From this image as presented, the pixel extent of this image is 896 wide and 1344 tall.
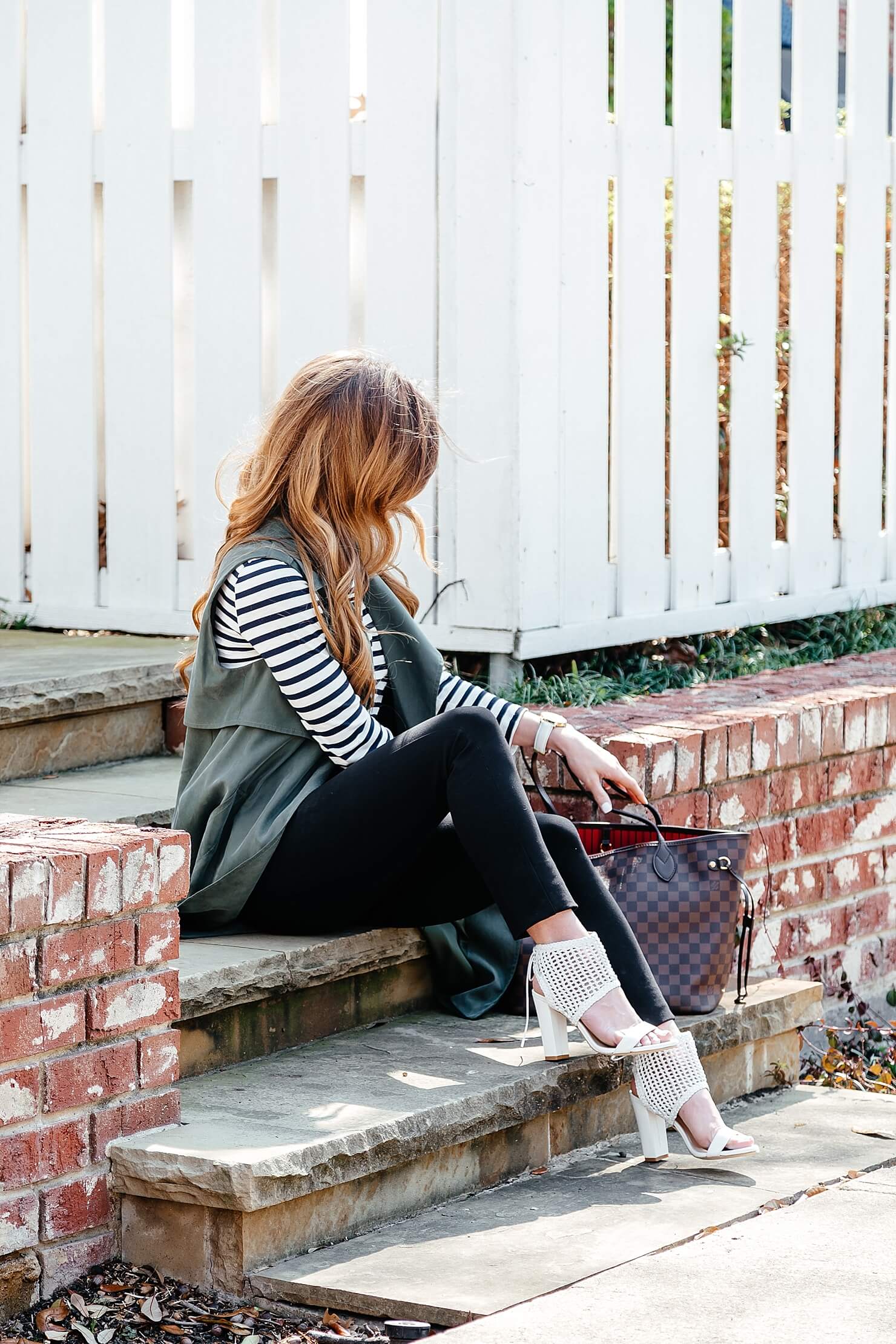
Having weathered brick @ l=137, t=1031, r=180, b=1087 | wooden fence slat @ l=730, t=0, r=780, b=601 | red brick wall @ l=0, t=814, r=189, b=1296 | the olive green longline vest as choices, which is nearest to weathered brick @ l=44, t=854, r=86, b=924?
red brick wall @ l=0, t=814, r=189, b=1296

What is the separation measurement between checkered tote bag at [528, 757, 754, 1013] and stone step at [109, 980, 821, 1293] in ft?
0.34

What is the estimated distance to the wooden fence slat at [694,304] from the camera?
16.5 ft

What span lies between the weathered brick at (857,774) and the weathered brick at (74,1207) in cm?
254

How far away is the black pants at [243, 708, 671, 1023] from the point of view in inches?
126

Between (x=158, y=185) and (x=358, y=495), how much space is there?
1.85 metres

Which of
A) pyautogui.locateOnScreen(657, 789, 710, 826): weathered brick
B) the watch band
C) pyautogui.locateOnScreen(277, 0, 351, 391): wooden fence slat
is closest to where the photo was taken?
the watch band

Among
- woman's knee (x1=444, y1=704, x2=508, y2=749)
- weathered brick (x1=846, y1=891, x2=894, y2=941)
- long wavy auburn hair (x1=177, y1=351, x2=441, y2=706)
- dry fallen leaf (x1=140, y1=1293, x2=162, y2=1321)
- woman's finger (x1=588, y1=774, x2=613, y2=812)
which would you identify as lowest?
dry fallen leaf (x1=140, y1=1293, x2=162, y2=1321)

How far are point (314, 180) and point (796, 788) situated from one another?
1969 mm

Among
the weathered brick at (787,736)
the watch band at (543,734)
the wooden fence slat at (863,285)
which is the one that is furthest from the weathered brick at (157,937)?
the wooden fence slat at (863,285)

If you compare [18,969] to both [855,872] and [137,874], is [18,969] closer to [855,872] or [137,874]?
[137,874]

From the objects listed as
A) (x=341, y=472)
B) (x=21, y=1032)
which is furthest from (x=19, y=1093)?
(x=341, y=472)

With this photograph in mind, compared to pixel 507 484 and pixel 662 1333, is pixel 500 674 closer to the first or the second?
pixel 507 484

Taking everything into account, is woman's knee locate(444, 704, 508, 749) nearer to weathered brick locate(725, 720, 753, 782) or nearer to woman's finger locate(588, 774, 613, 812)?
woman's finger locate(588, 774, 613, 812)

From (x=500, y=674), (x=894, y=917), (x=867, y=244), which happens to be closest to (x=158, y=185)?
(x=500, y=674)
